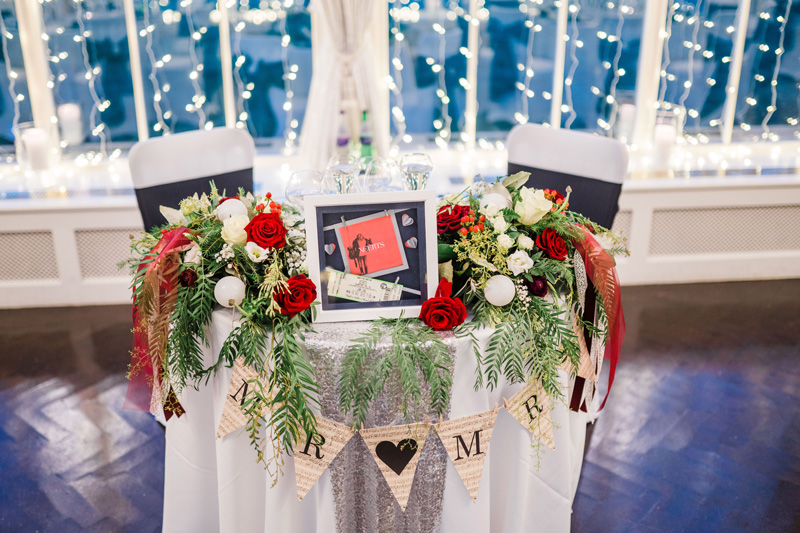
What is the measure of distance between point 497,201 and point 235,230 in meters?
0.63

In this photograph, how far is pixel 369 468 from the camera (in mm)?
1690

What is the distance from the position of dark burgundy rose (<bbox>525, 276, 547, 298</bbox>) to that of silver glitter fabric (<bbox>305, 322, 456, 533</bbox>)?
0.75ft

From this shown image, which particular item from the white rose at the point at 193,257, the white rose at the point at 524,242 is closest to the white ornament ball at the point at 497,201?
the white rose at the point at 524,242

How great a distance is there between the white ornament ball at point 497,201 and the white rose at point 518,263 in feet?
0.58

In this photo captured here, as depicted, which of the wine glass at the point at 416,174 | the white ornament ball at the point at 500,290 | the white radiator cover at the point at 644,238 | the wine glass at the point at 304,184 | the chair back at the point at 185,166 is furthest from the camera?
the white radiator cover at the point at 644,238

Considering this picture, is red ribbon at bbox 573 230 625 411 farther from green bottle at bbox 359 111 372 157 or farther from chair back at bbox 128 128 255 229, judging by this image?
green bottle at bbox 359 111 372 157

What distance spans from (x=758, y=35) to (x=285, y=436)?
12.4 ft

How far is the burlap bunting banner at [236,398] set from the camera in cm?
165

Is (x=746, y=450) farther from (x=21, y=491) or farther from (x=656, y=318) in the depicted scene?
(x=21, y=491)

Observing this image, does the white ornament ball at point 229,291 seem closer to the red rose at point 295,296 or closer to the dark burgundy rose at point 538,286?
the red rose at point 295,296

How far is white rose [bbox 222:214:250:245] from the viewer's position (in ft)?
5.42

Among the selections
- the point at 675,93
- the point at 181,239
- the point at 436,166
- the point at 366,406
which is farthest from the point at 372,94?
the point at 366,406

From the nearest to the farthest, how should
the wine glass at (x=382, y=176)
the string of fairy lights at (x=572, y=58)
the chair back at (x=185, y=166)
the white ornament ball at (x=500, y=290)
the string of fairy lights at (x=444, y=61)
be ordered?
the white ornament ball at (x=500, y=290) → the wine glass at (x=382, y=176) → the chair back at (x=185, y=166) → the string of fairy lights at (x=444, y=61) → the string of fairy lights at (x=572, y=58)

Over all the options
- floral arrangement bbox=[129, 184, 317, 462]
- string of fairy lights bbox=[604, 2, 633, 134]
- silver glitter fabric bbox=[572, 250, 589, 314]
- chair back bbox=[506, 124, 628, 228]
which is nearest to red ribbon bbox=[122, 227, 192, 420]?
floral arrangement bbox=[129, 184, 317, 462]
